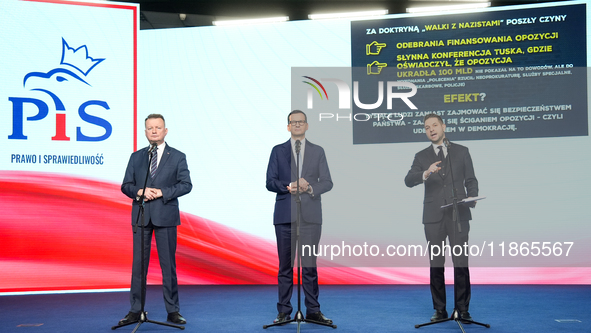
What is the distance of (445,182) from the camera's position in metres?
3.76

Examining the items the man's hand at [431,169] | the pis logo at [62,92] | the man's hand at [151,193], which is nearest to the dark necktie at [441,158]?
the man's hand at [431,169]

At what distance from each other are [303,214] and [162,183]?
1.10 meters

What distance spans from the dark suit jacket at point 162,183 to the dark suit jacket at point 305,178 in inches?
26.6

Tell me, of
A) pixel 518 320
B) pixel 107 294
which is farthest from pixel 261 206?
pixel 518 320

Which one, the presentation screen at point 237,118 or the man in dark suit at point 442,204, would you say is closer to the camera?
the man in dark suit at point 442,204

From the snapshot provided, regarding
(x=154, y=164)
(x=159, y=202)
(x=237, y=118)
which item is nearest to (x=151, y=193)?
(x=159, y=202)

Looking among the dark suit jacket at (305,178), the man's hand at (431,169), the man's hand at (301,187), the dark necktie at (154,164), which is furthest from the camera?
the dark necktie at (154,164)

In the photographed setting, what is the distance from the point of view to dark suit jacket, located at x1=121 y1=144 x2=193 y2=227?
377 cm

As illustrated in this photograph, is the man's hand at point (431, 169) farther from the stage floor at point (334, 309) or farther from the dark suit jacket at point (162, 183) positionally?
the dark suit jacket at point (162, 183)

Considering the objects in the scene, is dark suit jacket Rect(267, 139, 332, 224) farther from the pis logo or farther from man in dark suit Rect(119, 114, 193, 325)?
the pis logo

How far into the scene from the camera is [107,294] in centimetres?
538

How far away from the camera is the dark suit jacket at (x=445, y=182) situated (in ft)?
12.3

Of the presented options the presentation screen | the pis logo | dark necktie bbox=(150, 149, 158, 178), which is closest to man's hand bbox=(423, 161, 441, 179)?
the presentation screen

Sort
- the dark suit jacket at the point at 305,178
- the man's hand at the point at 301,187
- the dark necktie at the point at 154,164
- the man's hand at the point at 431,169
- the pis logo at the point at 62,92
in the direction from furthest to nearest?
the pis logo at the point at 62,92 < the dark necktie at the point at 154,164 < the dark suit jacket at the point at 305,178 < the man's hand at the point at 301,187 < the man's hand at the point at 431,169
